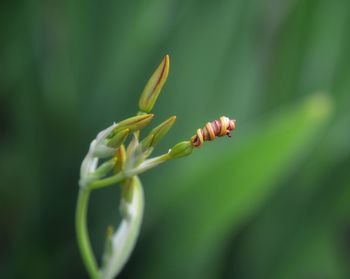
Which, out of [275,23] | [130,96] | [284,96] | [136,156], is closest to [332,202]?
[284,96]

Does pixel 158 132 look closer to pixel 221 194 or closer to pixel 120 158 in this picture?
pixel 120 158

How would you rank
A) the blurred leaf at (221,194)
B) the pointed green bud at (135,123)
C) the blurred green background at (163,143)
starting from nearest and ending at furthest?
the pointed green bud at (135,123)
the blurred leaf at (221,194)
the blurred green background at (163,143)

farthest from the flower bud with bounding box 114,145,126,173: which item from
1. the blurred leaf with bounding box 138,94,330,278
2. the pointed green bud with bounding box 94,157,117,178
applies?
the blurred leaf with bounding box 138,94,330,278

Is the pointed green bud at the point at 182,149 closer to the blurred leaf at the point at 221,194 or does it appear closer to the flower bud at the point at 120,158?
the flower bud at the point at 120,158

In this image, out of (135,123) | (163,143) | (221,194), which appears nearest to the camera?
(135,123)

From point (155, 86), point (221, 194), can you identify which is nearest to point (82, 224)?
point (155, 86)

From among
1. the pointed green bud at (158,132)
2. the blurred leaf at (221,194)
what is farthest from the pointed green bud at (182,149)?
the blurred leaf at (221,194)

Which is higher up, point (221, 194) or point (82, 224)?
point (82, 224)
